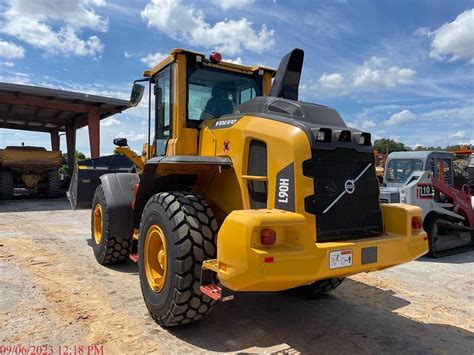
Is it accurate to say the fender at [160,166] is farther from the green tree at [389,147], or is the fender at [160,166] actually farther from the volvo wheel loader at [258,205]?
the green tree at [389,147]

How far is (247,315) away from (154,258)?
3.56 ft

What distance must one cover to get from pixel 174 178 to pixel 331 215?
6.06ft

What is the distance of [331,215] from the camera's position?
3.33 metres

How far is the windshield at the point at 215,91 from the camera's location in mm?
4590

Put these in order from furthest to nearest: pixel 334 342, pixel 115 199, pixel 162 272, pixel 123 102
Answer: pixel 123 102
pixel 115 199
pixel 162 272
pixel 334 342

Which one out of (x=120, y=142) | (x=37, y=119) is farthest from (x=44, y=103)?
(x=120, y=142)

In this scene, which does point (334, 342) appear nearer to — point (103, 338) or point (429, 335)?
point (429, 335)

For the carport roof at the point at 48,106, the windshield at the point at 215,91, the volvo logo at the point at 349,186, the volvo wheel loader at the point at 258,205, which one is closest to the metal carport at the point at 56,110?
the carport roof at the point at 48,106

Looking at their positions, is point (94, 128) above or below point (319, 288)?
above

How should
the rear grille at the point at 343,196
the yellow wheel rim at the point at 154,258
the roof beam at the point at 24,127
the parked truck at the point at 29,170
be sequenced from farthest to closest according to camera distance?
the roof beam at the point at 24,127 → the parked truck at the point at 29,170 → the yellow wheel rim at the point at 154,258 → the rear grille at the point at 343,196

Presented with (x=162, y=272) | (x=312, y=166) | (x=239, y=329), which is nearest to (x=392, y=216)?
(x=312, y=166)

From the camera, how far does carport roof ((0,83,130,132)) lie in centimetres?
1678

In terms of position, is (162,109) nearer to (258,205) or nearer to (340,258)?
(258,205)

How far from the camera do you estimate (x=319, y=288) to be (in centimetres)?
456
